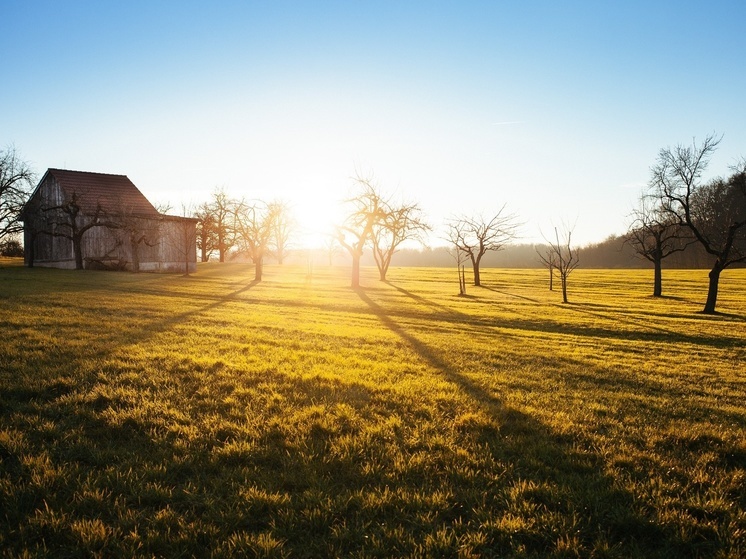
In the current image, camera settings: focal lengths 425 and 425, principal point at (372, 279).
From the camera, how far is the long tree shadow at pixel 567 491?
3.38 metres

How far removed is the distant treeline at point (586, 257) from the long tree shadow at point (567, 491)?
35.0 metres

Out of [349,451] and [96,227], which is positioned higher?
[96,227]

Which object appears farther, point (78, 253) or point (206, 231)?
point (206, 231)

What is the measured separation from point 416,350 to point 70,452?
Answer: 831cm

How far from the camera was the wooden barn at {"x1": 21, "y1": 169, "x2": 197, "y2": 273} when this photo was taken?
38969mm

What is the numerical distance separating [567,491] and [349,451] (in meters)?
→ 2.23

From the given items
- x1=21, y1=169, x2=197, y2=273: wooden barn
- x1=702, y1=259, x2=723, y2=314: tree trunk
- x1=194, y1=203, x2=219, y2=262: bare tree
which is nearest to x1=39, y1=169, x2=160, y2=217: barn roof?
x1=21, y1=169, x2=197, y2=273: wooden barn

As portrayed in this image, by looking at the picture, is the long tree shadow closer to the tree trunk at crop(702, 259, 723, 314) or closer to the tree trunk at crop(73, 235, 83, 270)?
the tree trunk at crop(702, 259, 723, 314)

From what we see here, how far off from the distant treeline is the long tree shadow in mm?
35043

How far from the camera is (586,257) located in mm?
105312

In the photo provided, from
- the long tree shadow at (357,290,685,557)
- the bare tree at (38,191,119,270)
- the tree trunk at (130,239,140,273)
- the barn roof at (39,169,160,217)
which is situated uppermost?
the barn roof at (39,169,160,217)

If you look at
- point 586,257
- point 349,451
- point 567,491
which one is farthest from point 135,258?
point 586,257

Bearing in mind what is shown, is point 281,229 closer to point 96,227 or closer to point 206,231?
point 206,231

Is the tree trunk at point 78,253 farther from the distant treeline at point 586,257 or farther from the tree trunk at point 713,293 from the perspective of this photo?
the tree trunk at point 713,293
